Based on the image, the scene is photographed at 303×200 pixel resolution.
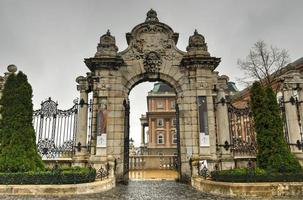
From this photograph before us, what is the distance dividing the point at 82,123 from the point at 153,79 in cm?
456

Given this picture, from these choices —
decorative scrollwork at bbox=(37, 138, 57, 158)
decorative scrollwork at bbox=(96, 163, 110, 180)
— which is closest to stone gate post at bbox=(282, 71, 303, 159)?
decorative scrollwork at bbox=(96, 163, 110, 180)

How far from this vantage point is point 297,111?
47.0 ft

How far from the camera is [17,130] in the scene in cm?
1086

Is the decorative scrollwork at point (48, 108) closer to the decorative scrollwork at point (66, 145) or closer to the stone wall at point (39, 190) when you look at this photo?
the decorative scrollwork at point (66, 145)

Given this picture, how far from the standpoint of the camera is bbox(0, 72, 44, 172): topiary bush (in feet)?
34.2

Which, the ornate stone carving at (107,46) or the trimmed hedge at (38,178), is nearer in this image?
the trimmed hedge at (38,178)

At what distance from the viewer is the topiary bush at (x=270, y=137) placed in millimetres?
10461

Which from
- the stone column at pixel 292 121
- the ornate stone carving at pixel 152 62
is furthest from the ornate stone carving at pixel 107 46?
the stone column at pixel 292 121

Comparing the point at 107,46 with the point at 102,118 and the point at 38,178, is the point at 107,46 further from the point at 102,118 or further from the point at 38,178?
the point at 38,178

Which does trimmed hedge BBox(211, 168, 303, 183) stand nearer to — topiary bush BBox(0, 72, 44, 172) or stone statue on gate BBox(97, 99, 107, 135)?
stone statue on gate BBox(97, 99, 107, 135)

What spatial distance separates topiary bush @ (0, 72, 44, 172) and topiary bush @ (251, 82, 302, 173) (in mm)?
A: 9356

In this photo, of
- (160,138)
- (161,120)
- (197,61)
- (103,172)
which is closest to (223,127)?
(197,61)

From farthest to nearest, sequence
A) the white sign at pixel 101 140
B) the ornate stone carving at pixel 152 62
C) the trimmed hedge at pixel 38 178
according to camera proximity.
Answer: the ornate stone carving at pixel 152 62
the white sign at pixel 101 140
the trimmed hedge at pixel 38 178

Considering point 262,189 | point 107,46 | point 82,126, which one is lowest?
point 262,189
